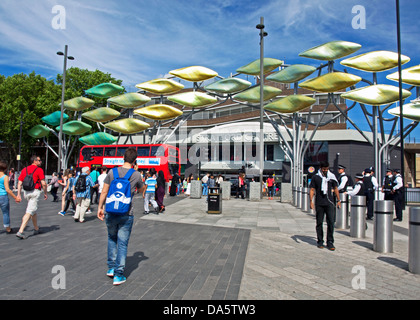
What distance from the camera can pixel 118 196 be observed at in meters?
4.07

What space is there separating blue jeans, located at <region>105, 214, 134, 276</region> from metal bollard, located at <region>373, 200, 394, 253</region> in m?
5.07

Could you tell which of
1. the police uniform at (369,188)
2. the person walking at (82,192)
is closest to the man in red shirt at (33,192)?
the person walking at (82,192)

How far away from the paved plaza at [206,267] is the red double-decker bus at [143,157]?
48.8ft

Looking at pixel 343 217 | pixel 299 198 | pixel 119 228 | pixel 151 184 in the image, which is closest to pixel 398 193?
pixel 343 217

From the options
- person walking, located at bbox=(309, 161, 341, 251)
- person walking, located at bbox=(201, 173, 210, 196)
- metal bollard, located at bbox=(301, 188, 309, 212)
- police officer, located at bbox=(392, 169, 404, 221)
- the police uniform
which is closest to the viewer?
person walking, located at bbox=(309, 161, 341, 251)

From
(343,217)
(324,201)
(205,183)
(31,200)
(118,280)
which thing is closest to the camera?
(118,280)

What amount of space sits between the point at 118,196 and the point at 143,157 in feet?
64.4

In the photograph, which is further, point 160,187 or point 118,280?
point 160,187

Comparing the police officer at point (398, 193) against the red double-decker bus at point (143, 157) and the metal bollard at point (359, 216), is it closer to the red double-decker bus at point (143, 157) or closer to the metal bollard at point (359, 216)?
the metal bollard at point (359, 216)

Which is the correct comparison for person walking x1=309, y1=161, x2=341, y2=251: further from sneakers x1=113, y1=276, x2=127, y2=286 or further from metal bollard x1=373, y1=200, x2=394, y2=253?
sneakers x1=113, y1=276, x2=127, y2=286

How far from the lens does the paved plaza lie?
3770mm

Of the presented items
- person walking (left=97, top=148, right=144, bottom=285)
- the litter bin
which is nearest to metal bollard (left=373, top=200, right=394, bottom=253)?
person walking (left=97, top=148, right=144, bottom=285)

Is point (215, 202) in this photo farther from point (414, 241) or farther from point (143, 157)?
point (143, 157)
